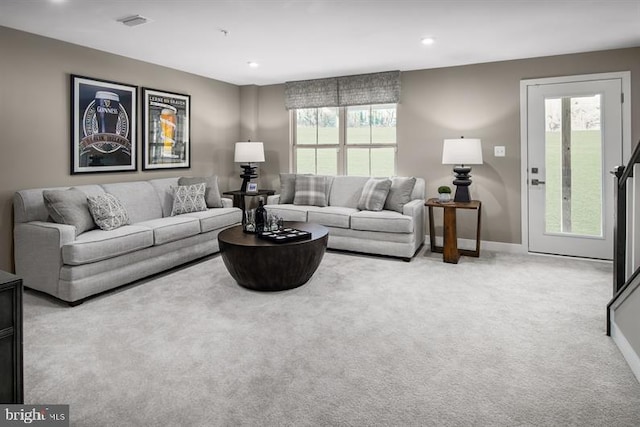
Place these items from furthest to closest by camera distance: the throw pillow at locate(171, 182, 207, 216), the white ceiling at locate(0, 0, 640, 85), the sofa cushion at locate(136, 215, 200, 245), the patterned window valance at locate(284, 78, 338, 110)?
1. the patterned window valance at locate(284, 78, 338, 110)
2. the throw pillow at locate(171, 182, 207, 216)
3. the sofa cushion at locate(136, 215, 200, 245)
4. the white ceiling at locate(0, 0, 640, 85)

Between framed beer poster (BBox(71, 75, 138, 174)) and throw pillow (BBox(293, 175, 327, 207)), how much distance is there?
6.80 ft

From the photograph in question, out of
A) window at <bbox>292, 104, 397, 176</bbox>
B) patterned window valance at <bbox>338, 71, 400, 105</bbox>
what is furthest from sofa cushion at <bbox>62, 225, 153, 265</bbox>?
patterned window valance at <bbox>338, 71, 400, 105</bbox>

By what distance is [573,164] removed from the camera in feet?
15.6

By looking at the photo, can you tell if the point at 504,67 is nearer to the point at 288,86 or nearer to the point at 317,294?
the point at 288,86

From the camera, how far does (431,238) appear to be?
5.30 m

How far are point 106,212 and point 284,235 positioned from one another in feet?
5.57

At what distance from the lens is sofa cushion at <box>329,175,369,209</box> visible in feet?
18.3

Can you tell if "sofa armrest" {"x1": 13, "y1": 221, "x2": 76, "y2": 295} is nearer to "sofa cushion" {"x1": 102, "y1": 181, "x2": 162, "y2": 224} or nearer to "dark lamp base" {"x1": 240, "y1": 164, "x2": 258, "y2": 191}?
"sofa cushion" {"x1": 102, "y1": 181, "x2": 162, "y2": 224}

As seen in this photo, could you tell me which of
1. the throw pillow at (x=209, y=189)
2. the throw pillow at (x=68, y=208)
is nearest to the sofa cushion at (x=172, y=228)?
the throw pillow at (x=68, y=208)

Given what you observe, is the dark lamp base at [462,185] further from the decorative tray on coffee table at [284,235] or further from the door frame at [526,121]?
the decorative tray on coffee table at [284,235]

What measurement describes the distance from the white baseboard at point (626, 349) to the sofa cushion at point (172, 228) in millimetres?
3732

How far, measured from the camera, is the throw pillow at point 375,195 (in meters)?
5.13

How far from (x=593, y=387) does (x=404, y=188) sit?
3274 millimetres

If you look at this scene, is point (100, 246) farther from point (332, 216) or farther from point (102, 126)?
point (332, 216)
